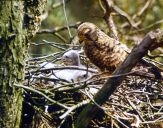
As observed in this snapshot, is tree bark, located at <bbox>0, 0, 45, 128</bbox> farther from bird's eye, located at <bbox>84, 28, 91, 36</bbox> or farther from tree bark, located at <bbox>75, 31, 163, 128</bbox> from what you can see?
bird's eye, located at <bbox>84, 28, 91, 36</bbox>

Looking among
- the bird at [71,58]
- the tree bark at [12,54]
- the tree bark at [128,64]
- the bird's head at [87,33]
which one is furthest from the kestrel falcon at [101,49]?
the tree bark at [12,54]

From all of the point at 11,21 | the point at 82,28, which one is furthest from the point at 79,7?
the point at 11,21

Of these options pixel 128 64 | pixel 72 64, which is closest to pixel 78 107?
pixel 128 64

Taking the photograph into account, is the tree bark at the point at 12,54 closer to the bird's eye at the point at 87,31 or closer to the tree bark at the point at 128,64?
the tree bark at the point at 128,64

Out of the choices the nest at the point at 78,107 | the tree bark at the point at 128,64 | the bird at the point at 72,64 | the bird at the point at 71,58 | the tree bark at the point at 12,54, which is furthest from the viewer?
the bird at the point at 71,58

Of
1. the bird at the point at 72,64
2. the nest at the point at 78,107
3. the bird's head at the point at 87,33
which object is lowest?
the nest at the point at 78,107

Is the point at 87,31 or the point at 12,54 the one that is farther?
the point at 87,31

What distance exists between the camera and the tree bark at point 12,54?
10.0 feet

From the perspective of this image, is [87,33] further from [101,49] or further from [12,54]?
[12,54]

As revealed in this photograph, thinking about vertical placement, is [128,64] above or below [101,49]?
below

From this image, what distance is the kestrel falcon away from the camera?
12.4 feet

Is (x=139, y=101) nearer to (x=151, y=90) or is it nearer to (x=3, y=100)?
(x=151, y=90)

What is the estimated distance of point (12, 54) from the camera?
3107 millimetres

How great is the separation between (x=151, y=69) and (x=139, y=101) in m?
0.38
